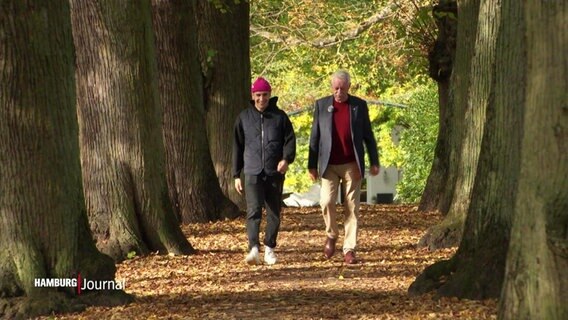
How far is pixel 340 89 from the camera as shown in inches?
548

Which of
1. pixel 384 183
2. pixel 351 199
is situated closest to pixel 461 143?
pixel 351 199

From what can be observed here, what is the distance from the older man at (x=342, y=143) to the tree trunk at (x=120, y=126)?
2.48m

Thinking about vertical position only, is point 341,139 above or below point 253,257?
above

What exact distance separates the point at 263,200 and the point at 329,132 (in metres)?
1.18

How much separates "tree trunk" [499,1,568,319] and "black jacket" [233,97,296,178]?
22.4ft

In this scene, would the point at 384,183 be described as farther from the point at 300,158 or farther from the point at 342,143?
the point at 342,143

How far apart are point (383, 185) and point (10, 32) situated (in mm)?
60226

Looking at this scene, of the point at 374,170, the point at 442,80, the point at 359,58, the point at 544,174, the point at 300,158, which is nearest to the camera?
the point at 544,174

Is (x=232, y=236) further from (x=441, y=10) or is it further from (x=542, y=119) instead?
(x=542, y=119)

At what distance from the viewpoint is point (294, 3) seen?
3422 cm

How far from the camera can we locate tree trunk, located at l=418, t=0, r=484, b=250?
15664 millimetres

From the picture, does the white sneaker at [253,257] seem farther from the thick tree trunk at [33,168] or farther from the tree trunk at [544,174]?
the tree trunk at [544,174]

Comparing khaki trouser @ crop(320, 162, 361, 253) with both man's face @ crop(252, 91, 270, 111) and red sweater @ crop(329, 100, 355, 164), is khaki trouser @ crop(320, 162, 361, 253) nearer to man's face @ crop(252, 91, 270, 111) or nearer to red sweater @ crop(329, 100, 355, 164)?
red sweater @ crop(329, 100, 355, 164)

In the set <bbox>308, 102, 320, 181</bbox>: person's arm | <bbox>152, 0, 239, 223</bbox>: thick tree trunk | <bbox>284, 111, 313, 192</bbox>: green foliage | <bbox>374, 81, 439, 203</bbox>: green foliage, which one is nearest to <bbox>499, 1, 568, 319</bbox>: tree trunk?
<bbox>308, 102, 320, 181</bbox>: person's arm
